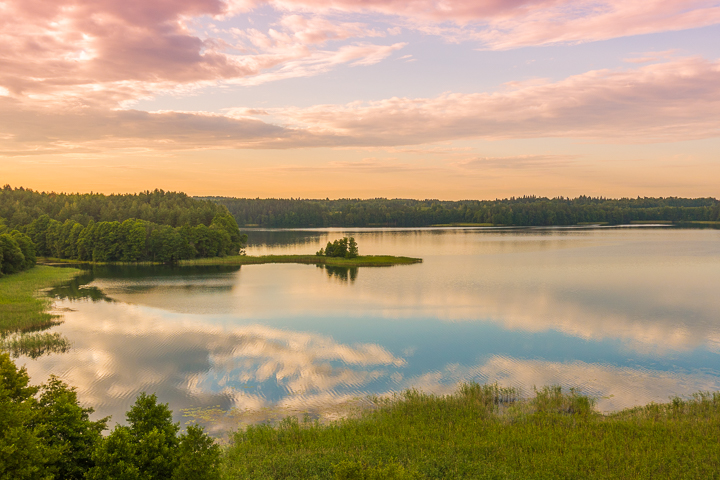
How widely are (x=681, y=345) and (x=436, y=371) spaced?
57.7 ft

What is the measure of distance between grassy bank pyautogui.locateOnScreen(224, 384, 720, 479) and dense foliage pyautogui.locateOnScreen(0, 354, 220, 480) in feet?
7.22

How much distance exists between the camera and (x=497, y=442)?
17656mm

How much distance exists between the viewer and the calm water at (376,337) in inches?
1009

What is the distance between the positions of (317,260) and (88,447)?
243 ft

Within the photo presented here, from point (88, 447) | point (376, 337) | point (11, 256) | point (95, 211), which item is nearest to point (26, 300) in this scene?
point (11, 256)

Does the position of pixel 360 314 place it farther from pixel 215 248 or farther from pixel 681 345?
pixel 215 248

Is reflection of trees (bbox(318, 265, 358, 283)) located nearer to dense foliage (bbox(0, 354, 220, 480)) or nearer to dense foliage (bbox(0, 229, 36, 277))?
dense foliage (bbox(0, 229, 36, 277))

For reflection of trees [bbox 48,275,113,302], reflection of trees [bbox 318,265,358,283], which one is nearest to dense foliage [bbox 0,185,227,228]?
reflection of trees [bbox 318,265,358,283]

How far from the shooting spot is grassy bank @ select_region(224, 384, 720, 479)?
15758 mm

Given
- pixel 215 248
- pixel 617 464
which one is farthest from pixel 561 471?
pixel 215 248

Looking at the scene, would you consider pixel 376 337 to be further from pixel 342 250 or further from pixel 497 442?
pixel 342 250

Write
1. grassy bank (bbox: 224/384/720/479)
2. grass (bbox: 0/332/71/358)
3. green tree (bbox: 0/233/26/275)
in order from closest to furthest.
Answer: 1. grassy bank (bbox: 224/384/720/479)
2. grass (bbox: 0/332/71/358)
3. green tree (bbox: 0/233/26/275)

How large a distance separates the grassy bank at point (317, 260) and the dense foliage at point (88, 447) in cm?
6878

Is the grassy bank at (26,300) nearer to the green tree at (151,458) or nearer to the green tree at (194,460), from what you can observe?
the green tree at (151,458)
